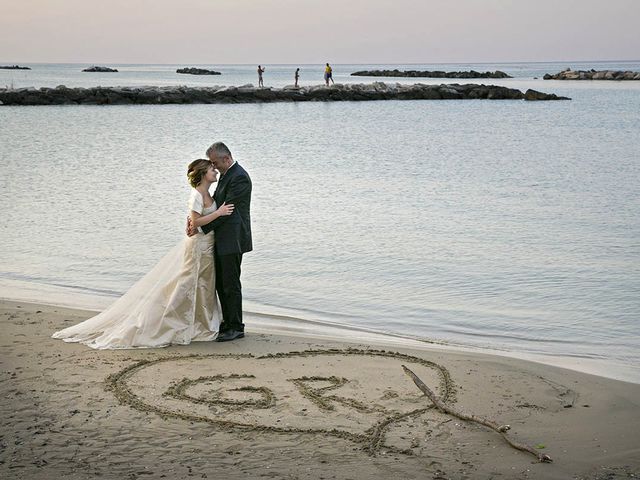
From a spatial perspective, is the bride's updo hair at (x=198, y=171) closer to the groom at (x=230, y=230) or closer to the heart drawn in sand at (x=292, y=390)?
the groom at (x=230, y=230)

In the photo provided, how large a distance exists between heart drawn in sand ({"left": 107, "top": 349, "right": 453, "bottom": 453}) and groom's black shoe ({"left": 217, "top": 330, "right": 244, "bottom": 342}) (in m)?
0.56

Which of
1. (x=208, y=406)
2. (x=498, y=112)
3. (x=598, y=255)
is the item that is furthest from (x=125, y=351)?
(x=498, y=112)

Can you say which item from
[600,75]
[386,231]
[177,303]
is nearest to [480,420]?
[177,303]

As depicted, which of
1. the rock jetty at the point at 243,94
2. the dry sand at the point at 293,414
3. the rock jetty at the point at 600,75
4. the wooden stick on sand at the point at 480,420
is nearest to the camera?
the dry sand at the point at 293,414

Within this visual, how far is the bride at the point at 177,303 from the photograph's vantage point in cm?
855

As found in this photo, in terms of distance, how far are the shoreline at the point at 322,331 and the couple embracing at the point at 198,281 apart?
2.97 ft

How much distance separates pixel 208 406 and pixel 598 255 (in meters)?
10.1

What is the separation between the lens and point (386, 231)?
17109 millimetres

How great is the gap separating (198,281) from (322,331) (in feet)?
6.34

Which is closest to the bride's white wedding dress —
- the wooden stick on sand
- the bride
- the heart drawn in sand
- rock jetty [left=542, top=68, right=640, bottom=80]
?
the bride

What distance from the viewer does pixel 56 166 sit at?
28938 mm

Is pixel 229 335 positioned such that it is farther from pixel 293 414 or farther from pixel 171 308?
pixel 293 414

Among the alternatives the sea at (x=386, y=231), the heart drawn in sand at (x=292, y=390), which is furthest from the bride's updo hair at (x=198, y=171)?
the sea at (x=386, y=231)

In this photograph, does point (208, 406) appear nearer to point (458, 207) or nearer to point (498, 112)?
point (458, 207)
